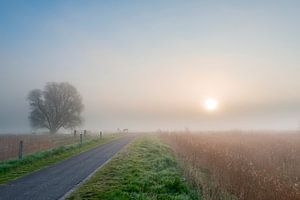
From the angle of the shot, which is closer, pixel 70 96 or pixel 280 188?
pixel 280 188

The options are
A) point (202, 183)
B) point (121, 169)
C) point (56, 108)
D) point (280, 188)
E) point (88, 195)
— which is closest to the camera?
point (280, 188)

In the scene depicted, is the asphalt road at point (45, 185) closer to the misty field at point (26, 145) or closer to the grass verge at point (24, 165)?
the grass verge at point (24, 165)

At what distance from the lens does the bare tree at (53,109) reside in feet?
245

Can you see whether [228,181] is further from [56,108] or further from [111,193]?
[56,108]

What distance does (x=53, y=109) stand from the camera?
7494cm

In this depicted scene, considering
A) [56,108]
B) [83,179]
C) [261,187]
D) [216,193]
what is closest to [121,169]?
[83,179]

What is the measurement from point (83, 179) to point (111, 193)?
3576 millimetres

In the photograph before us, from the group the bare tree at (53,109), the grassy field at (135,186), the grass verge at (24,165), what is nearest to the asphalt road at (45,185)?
the grassy field at (135,186)

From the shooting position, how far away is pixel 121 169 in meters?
16.7

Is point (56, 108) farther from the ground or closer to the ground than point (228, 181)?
farther from the ground

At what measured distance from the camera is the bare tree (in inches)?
2938

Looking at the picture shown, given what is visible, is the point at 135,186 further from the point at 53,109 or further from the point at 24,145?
the point at 53,109

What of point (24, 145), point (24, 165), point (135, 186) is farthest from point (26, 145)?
point (135, 186)

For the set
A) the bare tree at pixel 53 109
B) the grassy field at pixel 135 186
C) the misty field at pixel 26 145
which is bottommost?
the grassy field at pixel 135 186
